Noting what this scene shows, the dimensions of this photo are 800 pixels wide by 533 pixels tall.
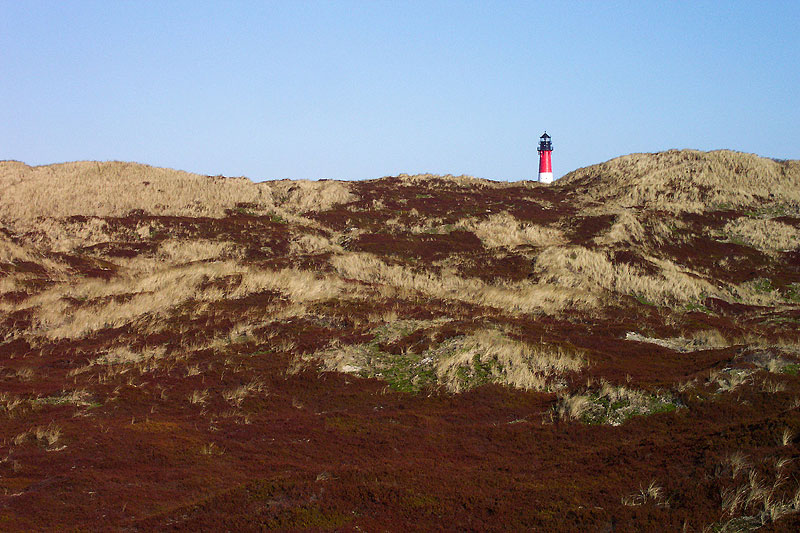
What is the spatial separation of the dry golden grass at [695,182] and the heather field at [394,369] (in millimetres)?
5232

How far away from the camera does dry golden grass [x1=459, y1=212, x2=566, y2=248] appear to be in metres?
47.6

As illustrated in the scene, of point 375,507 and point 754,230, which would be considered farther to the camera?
point 754,230

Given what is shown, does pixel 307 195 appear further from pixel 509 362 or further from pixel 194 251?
pixel 509 362

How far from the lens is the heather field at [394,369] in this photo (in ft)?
33.7

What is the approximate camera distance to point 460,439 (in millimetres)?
14617

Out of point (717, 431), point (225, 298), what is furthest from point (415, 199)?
point (717, 431)

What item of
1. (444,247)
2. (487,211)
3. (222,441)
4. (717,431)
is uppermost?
(487,211)

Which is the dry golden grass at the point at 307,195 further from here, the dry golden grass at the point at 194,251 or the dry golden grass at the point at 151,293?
the dry golden grass at the point at 151,293

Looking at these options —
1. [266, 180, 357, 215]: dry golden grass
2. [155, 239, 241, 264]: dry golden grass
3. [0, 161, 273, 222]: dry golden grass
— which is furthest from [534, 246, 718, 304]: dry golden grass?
[0, 161, 273, 222]: dry golden grass

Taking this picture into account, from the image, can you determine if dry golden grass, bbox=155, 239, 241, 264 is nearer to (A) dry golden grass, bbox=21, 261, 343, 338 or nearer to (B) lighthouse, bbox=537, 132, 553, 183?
(A) dry golden grass, bbox=21, 261, 343, 338

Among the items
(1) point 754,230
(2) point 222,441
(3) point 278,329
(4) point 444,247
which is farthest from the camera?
(1) point 754,230

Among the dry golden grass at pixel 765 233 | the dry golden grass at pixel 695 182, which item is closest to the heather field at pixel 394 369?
the dry golden grass at pixel 765 233

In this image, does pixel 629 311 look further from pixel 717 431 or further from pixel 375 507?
pixel 375 507

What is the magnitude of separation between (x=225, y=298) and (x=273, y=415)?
15.3 meters
